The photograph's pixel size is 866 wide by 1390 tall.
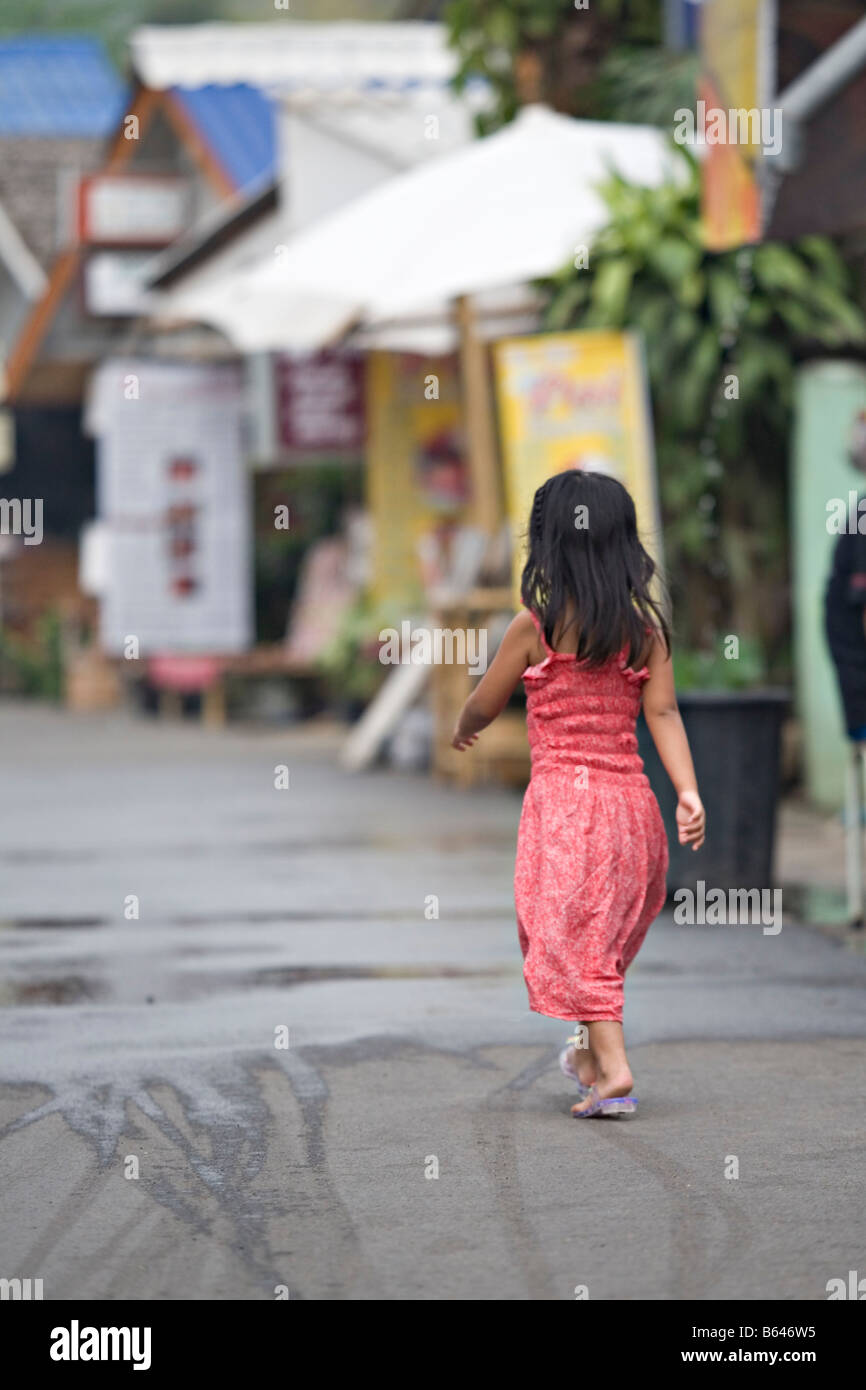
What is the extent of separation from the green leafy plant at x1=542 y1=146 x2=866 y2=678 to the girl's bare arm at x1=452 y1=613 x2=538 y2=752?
307 inches

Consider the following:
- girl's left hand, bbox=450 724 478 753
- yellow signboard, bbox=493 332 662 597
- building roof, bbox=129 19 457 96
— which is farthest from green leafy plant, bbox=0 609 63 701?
girl's left hand, bbox=450 724 478 753

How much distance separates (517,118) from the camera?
17.0 meters

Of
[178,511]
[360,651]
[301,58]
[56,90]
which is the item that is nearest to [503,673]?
[360,651]

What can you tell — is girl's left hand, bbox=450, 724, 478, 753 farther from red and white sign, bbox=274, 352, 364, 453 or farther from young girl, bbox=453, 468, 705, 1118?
red and white sign, bbox=274, 352, 364, 453

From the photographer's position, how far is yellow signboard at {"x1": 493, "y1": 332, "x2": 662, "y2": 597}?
1345cm

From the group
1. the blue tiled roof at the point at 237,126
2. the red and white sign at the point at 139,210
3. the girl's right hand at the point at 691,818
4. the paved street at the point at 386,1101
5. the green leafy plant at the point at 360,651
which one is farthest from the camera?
the red and white sign at the point at 139,210

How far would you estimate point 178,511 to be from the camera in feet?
74.9

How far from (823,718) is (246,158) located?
542 inches

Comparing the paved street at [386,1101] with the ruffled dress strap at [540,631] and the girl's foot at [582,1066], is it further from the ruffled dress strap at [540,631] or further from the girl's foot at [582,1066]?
the ruffled dress strap at [540,631]

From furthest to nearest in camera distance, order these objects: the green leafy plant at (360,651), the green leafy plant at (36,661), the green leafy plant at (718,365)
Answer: the green leafy plant at (36,661) < the green leafy plant at (360,651) < the green leafy plant at (718,365)

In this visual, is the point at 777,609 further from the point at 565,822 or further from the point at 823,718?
the point at 565,822

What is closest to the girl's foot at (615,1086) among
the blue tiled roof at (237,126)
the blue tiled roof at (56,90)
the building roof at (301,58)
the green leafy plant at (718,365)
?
the green leafy plant at (718,365)

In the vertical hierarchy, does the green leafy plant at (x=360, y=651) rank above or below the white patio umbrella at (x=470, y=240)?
below

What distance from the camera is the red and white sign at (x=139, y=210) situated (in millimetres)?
26672
